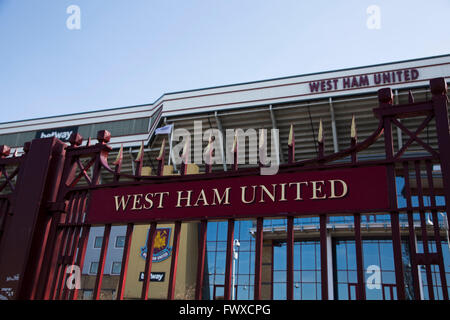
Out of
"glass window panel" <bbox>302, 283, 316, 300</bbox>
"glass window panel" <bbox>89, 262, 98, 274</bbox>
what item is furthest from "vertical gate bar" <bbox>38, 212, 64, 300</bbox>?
"glass window panel" <bbox>89, 262, 98, 274</bbox>

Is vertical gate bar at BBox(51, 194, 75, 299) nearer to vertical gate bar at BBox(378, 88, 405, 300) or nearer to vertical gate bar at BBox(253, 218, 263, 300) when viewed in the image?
vertical gate bar at BBox(253, 218, 263, 300)

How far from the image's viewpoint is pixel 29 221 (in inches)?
247

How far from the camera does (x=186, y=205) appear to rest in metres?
5.53

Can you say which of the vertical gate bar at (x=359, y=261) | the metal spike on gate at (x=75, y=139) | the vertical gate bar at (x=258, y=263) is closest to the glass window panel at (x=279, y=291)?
the metal spike on gate at (x=75, y=139)

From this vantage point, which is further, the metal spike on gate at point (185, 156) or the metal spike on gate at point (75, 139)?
the metal spike on gate at point (75, 139)

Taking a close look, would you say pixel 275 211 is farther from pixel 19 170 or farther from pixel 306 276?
pixel 306 276

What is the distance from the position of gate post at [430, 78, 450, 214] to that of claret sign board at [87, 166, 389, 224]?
0.61m

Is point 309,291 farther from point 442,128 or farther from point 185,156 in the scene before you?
point 442,128

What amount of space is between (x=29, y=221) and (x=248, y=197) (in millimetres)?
3535

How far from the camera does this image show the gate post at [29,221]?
598 cm

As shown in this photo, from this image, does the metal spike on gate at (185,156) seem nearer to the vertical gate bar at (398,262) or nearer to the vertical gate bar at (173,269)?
the vertical gate bar at (173,269)

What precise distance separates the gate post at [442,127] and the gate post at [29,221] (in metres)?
5.58

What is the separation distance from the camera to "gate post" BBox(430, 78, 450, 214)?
431 centimetres
